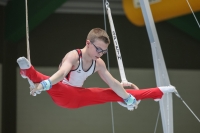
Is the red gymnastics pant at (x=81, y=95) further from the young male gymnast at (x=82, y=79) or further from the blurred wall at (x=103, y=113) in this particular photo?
the blurred wall at (x=103, y=113)

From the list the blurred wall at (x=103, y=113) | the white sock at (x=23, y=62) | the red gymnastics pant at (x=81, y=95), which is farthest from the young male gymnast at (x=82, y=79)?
the blurred wall at (x=103, y=113)

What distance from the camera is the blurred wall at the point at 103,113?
4.57m

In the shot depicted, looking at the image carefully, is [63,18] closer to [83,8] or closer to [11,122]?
[83,8]

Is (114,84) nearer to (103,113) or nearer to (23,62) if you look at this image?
(23,62)

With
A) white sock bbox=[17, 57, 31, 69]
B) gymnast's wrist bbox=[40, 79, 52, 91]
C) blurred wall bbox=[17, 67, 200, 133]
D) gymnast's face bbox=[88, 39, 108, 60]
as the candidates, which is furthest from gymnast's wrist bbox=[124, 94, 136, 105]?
blurred wall bbox=[17, 67, 200, 133]

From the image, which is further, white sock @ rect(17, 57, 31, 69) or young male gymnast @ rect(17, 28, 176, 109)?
young male gymnast @ rect(17, 28, 176, 109)

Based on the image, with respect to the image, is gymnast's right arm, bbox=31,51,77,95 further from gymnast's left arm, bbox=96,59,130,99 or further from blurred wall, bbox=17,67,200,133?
blurred wall, bbox=17,67,200,133

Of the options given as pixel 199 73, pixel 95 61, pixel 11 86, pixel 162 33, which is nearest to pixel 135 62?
pixel 162 33

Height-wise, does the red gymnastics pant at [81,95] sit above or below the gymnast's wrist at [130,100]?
above

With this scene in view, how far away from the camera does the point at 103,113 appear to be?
479 cm

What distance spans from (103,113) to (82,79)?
255cm

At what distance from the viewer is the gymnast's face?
2.12 metres

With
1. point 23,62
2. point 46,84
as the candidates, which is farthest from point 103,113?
point 23,62

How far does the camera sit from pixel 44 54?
4676 millimetres
